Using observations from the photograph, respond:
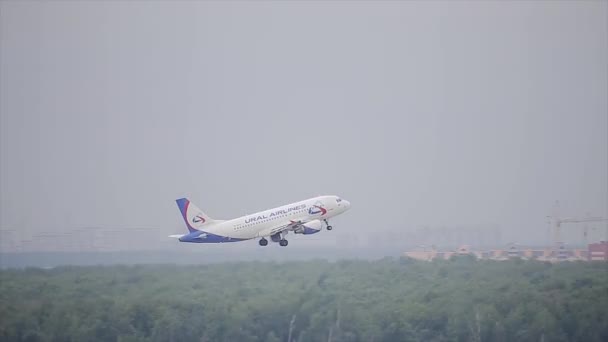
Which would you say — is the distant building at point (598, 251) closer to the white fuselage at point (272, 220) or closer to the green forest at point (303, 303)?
the green forest at point (303, 303)

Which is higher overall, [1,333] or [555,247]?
[555,247]

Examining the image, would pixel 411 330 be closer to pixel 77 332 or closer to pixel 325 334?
pixel 325 334

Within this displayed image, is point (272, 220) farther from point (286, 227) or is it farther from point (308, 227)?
point (308, 227)

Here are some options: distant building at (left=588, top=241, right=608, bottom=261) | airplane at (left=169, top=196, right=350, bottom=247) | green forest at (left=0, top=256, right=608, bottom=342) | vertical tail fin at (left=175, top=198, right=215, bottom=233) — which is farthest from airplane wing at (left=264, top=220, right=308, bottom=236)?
distant building at (left=588, top=241, right=608, bottom=261)

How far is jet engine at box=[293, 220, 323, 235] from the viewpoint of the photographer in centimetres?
8181

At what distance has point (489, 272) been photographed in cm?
13738

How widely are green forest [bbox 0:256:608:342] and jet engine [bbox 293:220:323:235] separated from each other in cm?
3904

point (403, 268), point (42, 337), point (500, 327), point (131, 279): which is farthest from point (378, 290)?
point (42, 337)

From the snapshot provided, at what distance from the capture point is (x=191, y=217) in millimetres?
78875

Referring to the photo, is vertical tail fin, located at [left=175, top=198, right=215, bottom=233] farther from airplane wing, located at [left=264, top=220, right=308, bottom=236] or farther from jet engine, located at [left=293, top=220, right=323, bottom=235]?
jet engine, located at [left=293, top=220, right=323, bottom=235]

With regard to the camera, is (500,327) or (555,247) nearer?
(500,327)

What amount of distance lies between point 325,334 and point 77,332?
101 ft

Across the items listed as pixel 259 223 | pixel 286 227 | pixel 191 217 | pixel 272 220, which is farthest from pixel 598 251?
pixel 191 217

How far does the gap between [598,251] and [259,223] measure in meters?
86.4
